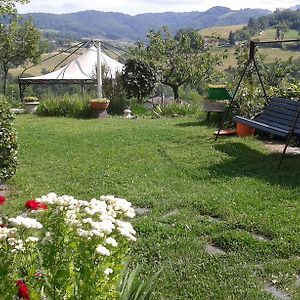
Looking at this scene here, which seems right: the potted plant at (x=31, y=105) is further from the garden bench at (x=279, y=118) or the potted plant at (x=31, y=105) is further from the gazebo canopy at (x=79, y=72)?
the garden bench at (x=279, y=118)

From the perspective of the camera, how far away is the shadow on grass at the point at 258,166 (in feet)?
22.4

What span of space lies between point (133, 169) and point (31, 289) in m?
5.05

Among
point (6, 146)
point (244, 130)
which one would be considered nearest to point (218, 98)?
point (244, 130)

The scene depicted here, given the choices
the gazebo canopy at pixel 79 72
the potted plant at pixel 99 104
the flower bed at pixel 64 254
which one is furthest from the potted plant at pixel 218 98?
the flower bed at pixel 64 254

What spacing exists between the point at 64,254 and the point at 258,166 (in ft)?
17.8

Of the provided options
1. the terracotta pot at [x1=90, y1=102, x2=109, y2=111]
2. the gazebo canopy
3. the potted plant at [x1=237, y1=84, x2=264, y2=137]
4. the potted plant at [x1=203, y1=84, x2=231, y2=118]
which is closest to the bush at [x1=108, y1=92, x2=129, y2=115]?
the terracotta pot at [x1=90, y1=102, x2=109, y2=111]

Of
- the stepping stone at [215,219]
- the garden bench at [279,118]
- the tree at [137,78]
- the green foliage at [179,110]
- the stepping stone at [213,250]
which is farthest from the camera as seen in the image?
the tree at [137,78]

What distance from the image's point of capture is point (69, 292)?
2479mm

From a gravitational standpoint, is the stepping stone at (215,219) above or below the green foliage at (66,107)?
above

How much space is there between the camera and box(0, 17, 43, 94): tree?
23.6 m

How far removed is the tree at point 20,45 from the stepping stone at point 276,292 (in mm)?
21393

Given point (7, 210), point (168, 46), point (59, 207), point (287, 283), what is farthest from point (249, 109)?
point (168, 46)

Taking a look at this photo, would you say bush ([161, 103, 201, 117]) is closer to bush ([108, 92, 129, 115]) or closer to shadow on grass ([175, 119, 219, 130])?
bush ([108, 92, 129, 115])

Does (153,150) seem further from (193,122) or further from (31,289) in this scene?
(31,289)
